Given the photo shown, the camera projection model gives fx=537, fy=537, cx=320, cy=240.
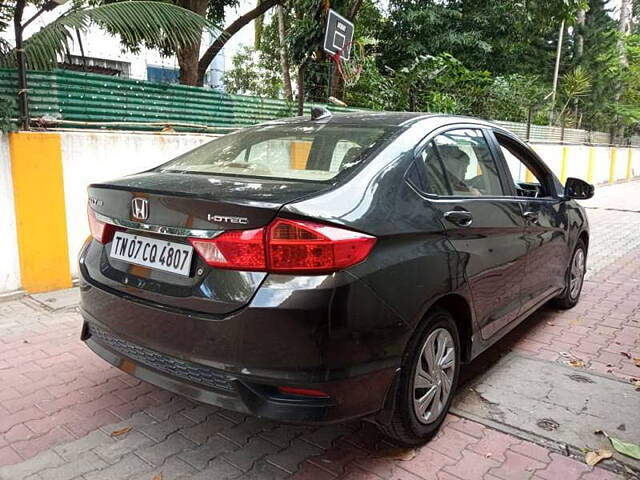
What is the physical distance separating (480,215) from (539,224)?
105cm

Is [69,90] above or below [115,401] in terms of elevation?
above

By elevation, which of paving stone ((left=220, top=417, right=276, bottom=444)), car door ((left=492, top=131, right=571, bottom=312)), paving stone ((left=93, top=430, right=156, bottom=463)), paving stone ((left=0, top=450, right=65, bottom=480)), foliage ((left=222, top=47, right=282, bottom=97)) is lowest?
paving stone ((left=220, top=417, right=276, bottom=444))

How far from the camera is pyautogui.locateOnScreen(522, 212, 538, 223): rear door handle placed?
3489 millimetres

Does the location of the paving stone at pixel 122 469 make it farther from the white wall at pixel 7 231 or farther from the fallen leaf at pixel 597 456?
the white wall at pixel 7 231

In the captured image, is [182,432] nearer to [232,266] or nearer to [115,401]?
[115,401]

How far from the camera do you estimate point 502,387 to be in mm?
3303

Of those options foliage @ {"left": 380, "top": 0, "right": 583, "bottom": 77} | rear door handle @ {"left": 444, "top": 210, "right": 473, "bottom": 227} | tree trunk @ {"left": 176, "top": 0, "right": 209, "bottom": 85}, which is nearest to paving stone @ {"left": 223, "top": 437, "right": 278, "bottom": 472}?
rear door handle @ {"left": 444, "top": 210, "right": 473, "bottom": 227}

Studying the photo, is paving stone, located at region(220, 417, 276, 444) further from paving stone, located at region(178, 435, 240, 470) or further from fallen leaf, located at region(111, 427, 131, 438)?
fallen leaf, located at region(111, 427, 131, 438)

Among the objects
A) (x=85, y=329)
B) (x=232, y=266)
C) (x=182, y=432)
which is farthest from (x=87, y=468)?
(x=232, y=266)

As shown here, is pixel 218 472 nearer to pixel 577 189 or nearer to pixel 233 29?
pixel 577 189

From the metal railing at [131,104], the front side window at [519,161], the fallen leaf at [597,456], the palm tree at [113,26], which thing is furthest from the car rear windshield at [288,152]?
the palm tree at [113,26]

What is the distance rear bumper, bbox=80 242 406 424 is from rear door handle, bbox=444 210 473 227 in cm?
67

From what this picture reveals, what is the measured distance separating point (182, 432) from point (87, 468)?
471 millimetres

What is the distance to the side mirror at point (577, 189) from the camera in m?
4.24
